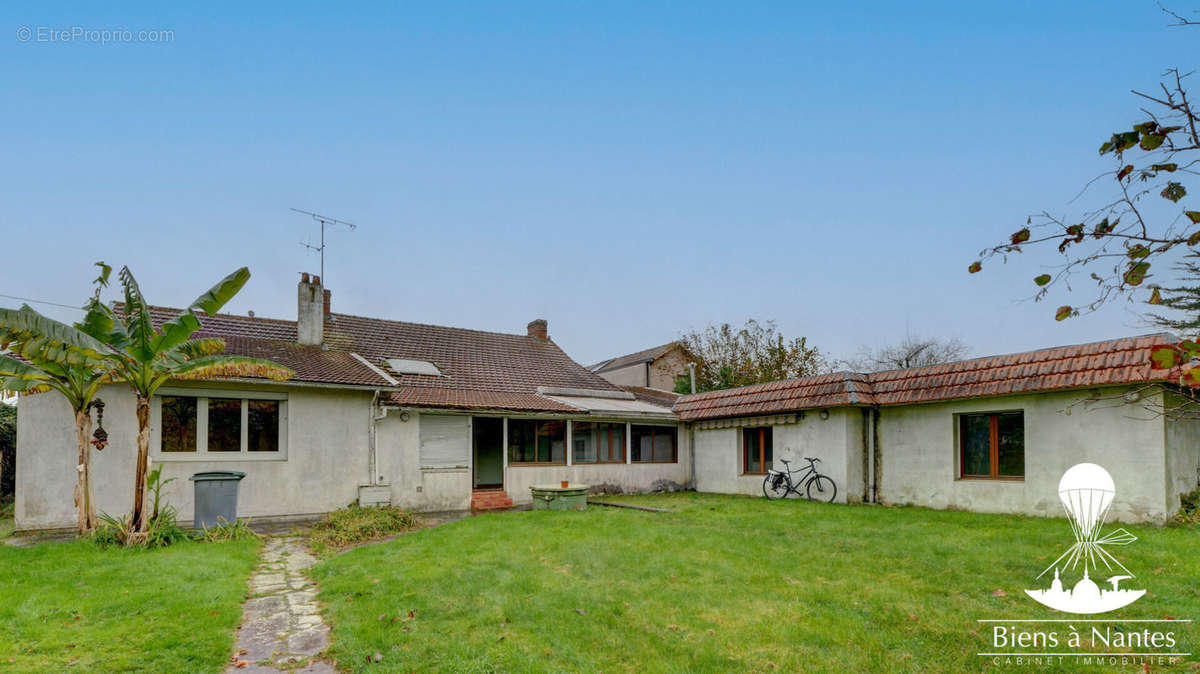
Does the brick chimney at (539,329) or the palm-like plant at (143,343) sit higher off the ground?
the brick chimney at (539,329)

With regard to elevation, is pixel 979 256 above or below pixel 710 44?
below

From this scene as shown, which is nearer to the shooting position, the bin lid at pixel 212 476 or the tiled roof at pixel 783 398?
the bin lid at pixel 212 476

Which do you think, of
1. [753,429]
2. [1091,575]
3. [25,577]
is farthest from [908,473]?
[25,577]

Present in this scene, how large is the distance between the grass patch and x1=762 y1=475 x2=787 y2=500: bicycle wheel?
9.30 m

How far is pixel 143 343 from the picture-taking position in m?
10.9

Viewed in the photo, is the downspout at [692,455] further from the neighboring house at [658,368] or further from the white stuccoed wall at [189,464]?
the neighboring house at [658,368]

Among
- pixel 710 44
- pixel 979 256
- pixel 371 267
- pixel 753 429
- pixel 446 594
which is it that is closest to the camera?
pixel 979 256

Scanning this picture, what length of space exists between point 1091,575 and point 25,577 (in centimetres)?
1299

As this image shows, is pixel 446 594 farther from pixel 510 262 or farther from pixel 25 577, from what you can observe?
pixel 510 262

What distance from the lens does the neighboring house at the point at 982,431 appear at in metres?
11.6

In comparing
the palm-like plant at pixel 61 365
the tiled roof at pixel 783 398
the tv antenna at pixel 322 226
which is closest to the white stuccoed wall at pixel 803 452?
the tiled roof at pixel 783 398

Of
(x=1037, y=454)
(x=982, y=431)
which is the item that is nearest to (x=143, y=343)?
(x=982, y=431)

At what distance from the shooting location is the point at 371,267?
2519 cm

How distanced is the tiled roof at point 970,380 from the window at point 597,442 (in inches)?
114
